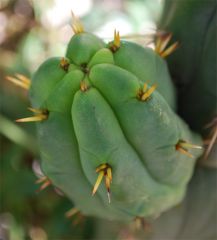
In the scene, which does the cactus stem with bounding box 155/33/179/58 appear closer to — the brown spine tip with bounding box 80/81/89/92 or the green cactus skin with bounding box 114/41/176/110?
the green cactus skin with bounding box 114/41/176/110

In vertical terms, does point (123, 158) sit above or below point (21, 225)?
above

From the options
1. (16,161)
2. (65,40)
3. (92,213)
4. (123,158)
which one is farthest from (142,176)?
(65,40)

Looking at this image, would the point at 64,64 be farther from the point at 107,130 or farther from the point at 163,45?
the point at 163,45

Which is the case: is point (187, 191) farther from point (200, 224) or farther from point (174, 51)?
point (174, 51)

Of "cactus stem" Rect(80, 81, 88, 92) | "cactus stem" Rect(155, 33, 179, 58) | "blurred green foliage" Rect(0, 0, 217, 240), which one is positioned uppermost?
"cactus stem" Rect(80, 81, 88, 92)

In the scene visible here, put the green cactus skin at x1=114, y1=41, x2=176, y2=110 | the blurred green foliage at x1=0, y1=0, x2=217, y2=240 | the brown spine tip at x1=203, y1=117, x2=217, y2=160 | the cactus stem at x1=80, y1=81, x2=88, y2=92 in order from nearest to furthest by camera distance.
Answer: the cactus stem at x1=80, y1=81, x2=88, y2=92 → the green cactus skin at x1=114, y1=41, x2=176, y2=110 → the brown spine tip at x1=203, y1=117, x2=217, y2=160 → the blurred green foliage at x1=0, y1=0, x2=217, y2=240

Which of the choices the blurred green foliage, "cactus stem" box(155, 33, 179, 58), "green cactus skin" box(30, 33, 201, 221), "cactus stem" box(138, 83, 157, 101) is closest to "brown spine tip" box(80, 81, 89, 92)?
"green cactus skin" box(30, 33, 201, 221)

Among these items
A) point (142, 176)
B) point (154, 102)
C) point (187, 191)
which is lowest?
point (187, 191)
